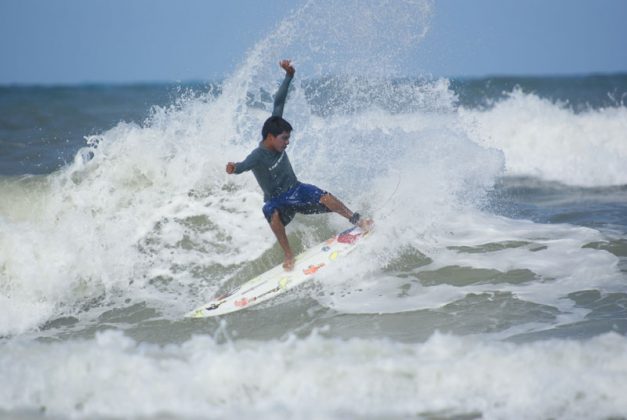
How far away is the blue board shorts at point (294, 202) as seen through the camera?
6.61 metres

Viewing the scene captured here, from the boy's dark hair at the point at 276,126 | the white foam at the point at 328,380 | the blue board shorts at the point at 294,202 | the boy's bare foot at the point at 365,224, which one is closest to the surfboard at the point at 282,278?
the boy's bare foot at the point at 365,224

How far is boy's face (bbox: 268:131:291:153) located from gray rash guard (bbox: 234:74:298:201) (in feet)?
0.21

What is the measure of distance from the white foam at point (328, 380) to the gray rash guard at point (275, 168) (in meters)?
2.14

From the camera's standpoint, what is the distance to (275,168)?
650 cm

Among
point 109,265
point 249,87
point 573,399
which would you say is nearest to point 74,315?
point 109,265

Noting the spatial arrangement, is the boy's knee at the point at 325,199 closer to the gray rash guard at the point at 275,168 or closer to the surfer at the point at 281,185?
the surfer at the point at 281,185

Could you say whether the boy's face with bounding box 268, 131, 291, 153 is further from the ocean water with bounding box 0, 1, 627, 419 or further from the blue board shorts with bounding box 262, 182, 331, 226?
the ocean water with bounding box 0, 1, 627, 419

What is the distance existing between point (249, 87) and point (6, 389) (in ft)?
18.0

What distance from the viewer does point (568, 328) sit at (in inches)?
211

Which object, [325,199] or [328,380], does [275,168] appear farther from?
[328,380]

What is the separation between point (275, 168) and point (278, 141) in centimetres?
30

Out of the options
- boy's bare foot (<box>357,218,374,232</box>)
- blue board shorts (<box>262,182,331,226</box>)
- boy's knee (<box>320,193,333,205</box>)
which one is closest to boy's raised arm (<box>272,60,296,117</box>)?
blue board shorts (<box>262,182,331,226</box>)

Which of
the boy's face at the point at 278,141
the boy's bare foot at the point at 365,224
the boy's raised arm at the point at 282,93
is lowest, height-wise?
the boy's bare foot at the point at 365,224

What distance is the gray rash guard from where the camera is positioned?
6.37 metres
